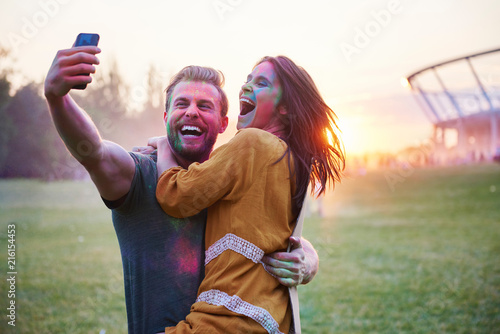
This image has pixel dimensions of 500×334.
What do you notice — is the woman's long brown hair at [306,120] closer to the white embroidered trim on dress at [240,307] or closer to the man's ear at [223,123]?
the man's ear at [223,123]

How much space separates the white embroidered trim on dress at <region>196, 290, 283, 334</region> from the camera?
1889 millimetres

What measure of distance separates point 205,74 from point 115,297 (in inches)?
273

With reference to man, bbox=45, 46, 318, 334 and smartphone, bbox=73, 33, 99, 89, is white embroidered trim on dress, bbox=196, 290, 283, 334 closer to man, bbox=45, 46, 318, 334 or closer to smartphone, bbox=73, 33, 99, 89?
man, bbox=45, 46, 318, 334

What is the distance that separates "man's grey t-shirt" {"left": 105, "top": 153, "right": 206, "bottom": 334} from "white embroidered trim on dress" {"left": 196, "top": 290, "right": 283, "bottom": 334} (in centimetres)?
15

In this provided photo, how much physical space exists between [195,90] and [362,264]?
8894 mm

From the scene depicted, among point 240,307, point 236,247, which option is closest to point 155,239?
point 236,247

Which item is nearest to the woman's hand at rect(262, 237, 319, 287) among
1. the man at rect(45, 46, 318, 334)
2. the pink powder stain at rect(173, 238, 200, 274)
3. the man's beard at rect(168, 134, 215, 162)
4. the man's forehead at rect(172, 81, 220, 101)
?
the man at rect(45, 46, 318, 334)

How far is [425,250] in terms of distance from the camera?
38.0ft

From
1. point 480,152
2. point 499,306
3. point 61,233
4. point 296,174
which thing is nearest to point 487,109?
point 480,152

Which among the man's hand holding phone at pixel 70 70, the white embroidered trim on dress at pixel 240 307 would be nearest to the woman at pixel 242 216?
the white embroidered trim on dress at pixel 240 307

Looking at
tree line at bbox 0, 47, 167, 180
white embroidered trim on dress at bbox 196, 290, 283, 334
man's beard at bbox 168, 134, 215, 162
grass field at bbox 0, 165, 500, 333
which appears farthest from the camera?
tree line at bbox 0, 47, 167, 180

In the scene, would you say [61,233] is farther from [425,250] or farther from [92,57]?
[92,57]

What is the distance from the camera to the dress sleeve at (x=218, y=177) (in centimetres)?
193

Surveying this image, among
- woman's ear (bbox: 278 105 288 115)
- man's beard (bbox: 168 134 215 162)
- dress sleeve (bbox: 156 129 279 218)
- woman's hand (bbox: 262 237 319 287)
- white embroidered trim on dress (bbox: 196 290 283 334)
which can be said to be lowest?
white embroidered trim on dress (bbox: 196 290 283 334)
